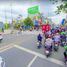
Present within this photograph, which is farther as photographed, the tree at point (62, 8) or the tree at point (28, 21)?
the tree at point (28, 21)

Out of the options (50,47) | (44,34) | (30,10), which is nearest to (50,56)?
(50,47)

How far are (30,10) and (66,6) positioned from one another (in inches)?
2679

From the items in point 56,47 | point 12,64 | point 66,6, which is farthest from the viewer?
point 56,47

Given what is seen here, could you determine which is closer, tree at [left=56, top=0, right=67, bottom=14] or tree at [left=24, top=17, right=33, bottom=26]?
tree at [left=56, top=0, right=67, bottom=14]

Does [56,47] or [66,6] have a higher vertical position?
[66,6]

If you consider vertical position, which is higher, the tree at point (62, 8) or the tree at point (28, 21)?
the tree at point (62, 8)

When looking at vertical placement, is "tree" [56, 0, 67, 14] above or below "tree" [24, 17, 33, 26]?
above

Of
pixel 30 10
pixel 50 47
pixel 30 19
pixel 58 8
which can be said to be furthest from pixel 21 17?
pixel 58 8

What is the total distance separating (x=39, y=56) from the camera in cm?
2139

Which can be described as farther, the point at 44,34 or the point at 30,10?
the point at 30,10

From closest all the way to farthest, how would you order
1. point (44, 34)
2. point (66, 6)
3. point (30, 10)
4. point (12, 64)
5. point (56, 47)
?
point (66, 6), point (12, 64), point (56, 47), point (44, 34), point (30, 10)

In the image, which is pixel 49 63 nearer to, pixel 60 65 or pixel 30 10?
pixel 60 65

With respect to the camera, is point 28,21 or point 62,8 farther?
point 28,21

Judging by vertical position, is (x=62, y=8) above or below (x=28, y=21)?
above
